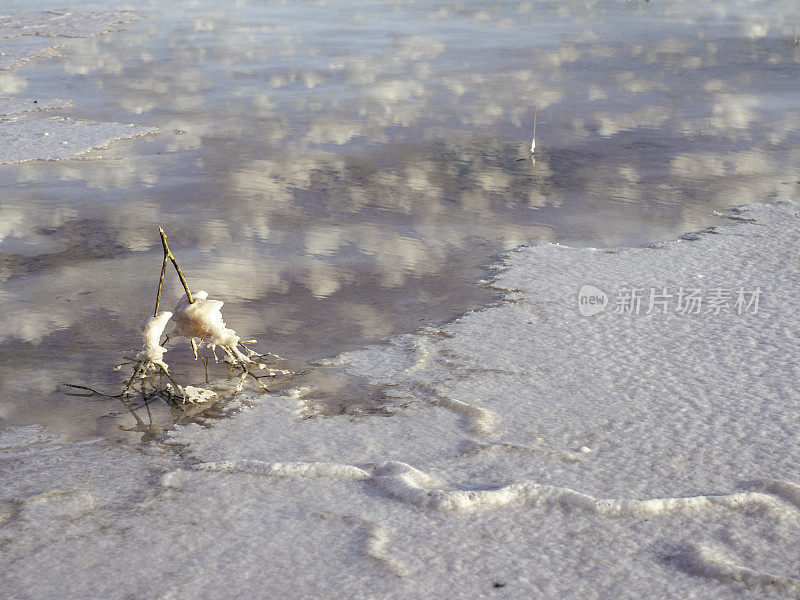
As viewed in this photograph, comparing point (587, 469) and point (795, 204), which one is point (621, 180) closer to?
point (795, 204)

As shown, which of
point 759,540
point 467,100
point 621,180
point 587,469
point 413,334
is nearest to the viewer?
point 759,540

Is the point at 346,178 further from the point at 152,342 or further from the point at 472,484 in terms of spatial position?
the point at 472,484

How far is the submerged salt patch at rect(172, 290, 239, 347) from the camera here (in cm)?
291

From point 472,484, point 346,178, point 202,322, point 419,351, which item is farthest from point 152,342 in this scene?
point 346,178

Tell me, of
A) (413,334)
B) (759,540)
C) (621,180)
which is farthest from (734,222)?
(759,540)

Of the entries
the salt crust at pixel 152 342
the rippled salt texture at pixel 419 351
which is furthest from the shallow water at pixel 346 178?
the salt crust at pixel 152 342

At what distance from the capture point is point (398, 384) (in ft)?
9.93

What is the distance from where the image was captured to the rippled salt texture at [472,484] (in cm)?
203

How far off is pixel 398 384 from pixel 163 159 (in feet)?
12.3

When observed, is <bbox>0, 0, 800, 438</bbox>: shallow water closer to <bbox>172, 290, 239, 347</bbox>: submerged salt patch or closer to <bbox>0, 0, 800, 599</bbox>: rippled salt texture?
<bbox>0, 0, 800, 599</bbox>: rippled salt texture

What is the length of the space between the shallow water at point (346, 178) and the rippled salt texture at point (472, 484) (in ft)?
0.94

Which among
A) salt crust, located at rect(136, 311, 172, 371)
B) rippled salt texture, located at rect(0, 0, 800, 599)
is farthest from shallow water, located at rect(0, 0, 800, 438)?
Answer: salt crust, located at rect(136, 311, 172, 371)

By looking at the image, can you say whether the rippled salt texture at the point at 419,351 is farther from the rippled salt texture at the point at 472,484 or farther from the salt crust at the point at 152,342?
the salt crust at the point at 152,342

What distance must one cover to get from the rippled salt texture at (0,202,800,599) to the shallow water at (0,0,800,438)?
29 centimetres
